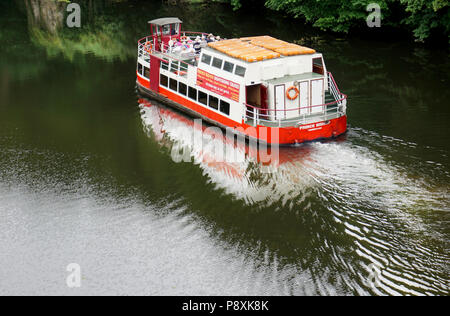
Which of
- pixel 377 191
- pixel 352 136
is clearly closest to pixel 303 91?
pixel 352 136

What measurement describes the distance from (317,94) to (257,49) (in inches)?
190

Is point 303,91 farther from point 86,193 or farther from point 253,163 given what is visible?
point 86,193

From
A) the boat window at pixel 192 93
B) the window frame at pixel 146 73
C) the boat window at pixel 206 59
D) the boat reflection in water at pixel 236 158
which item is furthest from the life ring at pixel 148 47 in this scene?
the boat window at pixel 206 59

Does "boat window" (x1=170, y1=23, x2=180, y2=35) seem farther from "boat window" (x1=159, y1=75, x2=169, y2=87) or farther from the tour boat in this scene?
the tour boat

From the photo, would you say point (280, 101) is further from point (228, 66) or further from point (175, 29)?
point (175, 29)

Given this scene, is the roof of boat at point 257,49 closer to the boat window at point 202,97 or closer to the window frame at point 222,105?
the window frame at point 222,105

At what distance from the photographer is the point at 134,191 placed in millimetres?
33500

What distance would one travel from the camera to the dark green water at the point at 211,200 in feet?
87.1

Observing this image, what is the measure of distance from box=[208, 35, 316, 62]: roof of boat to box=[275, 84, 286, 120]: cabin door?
Answer: 222cm

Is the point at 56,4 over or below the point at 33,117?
over

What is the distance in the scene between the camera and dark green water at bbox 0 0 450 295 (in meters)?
26.5

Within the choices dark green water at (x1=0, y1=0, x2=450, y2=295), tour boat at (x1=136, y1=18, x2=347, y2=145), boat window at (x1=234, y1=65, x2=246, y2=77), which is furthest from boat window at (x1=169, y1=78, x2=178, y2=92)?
boat window at (x1=234, y1=65, x2=246, y2=77)
